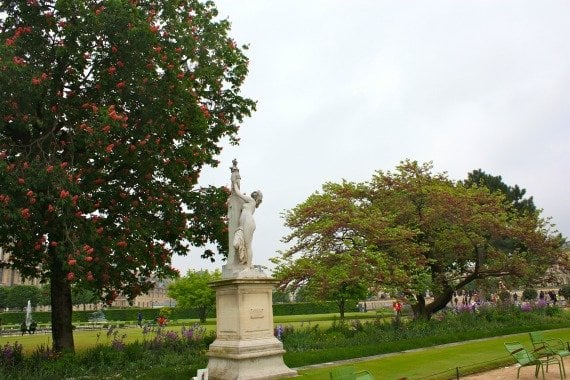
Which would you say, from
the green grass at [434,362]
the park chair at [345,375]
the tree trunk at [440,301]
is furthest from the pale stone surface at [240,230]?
the tree trunk at [440,301]

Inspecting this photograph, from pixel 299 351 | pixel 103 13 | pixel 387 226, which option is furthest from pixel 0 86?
pixel 387 226

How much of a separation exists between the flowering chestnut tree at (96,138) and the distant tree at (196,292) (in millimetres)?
36749

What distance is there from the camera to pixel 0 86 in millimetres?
12039

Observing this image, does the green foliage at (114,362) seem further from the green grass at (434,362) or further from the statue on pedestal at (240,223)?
the green grass at (434,362)

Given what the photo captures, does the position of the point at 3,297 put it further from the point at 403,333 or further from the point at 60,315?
the point at 403,333

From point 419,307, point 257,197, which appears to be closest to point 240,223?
point 257,197

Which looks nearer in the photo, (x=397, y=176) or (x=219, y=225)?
(x=219, y=225)

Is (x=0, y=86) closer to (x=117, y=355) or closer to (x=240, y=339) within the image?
(x=117, y=355)

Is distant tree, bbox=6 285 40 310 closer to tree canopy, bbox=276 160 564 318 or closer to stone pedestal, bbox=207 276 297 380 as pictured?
tree canopy, bbox=276 160 564 318

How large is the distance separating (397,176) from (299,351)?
43.6 ft

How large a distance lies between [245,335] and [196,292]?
1718 inches

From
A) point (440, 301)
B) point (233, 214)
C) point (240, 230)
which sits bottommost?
point (440, 301)

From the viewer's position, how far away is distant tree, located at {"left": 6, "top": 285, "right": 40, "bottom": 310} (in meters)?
87.8

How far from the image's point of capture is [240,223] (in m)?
11.4
